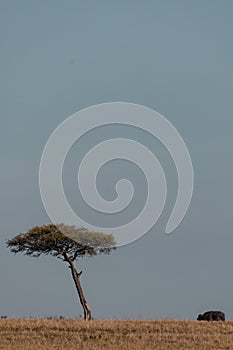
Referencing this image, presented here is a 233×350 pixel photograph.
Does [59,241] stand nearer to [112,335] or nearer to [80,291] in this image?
[80,291]

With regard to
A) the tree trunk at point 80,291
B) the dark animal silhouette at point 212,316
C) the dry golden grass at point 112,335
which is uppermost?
the tree trunk at point 80,291

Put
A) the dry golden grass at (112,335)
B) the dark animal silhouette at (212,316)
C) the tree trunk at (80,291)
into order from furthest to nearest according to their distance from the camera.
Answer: the tree trunk at (80,291) < the dark animal silhouette at (212,316) < the dry golden grass at (112,335)

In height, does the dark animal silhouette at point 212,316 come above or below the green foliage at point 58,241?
below

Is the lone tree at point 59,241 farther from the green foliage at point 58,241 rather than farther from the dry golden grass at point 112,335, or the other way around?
the dry golden grass at point 112,335

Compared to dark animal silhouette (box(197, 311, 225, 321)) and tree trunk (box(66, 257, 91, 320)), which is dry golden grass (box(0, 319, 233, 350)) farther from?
tree trunk (box(66, 257, 91, 320))

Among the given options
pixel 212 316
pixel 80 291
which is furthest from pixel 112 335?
pixel 80 291

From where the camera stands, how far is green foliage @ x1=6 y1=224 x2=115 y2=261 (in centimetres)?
5900

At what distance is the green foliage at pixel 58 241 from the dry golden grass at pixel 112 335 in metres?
19.7

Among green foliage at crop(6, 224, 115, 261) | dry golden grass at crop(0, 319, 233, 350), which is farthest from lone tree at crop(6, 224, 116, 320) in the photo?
dry golden grass at crop(0, 319, 233, 350)

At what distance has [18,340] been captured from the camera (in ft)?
106

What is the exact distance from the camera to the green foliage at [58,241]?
5900 centimetres

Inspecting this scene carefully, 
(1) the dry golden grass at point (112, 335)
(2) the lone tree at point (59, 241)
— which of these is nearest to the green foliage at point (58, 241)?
(2) the lone tree at point (59, 241)

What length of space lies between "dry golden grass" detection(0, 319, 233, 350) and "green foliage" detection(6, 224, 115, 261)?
19.7m

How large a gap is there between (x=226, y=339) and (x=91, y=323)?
6614 mm
